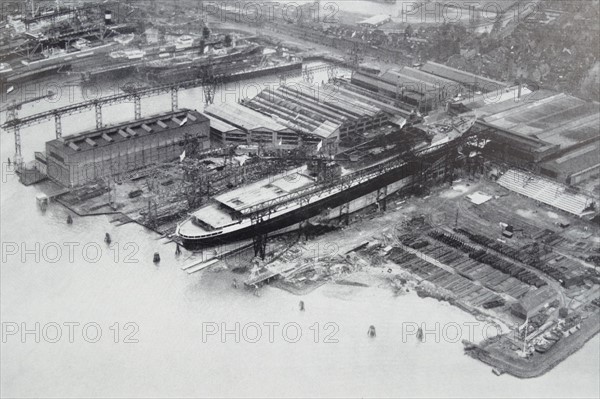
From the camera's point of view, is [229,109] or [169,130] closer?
[169,130]

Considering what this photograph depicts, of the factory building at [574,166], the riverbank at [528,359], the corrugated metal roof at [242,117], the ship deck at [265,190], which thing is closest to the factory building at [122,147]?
the corrugated metal roof at [242,117]

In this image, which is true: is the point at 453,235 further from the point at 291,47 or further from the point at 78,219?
the point at 291,47

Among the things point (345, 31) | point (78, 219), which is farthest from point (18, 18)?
point (78, 219)

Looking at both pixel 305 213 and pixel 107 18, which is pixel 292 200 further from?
pixel 107 18

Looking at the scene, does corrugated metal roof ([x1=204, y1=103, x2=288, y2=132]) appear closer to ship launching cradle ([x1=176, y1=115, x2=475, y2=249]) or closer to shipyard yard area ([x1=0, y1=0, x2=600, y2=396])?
shipyard yard area ([x1=0, y1=0, x2=600, y2=396])

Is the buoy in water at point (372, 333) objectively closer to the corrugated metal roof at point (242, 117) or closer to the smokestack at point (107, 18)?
the corrugated metal roof at point (242, 117)

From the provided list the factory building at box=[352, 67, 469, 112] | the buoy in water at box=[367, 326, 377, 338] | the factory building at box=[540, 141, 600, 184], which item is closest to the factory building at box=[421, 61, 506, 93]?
the factory building at box=[352, 67, 469, 112]

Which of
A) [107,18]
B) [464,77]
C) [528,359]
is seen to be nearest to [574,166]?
[464,77]
